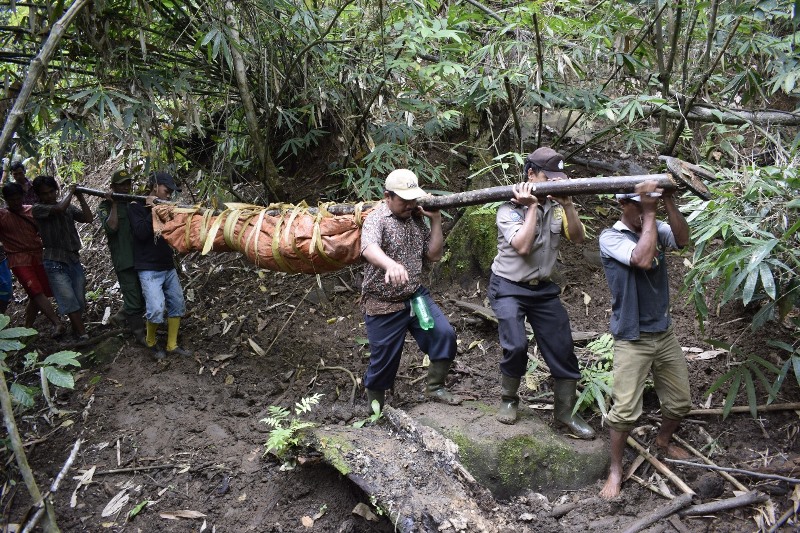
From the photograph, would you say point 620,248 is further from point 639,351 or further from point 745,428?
point 745,428

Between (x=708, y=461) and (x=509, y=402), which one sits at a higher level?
(x=509, y=402)

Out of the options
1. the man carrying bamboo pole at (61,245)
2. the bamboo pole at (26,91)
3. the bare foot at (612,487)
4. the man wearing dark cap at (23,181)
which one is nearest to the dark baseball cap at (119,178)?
the man carrying bamboo pole at (61,245)

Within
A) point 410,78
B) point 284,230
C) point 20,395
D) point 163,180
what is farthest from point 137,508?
point 410,78

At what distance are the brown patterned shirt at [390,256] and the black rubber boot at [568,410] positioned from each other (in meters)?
1.27

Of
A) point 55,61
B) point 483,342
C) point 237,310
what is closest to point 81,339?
point 237,310

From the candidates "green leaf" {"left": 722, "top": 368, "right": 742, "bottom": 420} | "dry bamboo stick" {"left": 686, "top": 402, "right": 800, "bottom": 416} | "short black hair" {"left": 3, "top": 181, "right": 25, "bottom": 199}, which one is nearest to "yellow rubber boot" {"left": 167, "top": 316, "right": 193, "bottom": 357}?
"short black hair" {"left": 3, "top": 181, "right": 25, "bottom": 199}

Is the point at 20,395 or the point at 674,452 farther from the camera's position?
the point at 674,452

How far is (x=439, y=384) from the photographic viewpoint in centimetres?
472

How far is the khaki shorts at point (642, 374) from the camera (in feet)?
12.4

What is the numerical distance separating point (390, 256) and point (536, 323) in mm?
1150

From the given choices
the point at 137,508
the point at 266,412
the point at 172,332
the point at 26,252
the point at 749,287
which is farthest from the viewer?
the point at 26,252

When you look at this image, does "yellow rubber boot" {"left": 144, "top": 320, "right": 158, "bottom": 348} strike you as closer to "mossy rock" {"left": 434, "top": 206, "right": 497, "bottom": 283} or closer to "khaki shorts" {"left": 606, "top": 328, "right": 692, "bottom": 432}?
"mossy rock" {"left": 434, "top": 206, "right": 497, "bottom": 283}

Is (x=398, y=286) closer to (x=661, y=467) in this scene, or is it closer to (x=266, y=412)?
(x=266, y=412)

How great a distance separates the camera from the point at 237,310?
6887 mm
